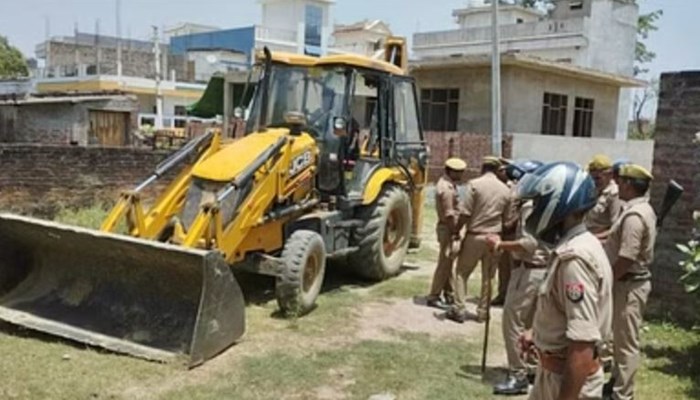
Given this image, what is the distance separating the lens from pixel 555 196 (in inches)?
114

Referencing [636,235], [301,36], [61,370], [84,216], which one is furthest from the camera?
[301,36]

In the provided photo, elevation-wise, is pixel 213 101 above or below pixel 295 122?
above

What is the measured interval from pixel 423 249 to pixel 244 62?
35985mm

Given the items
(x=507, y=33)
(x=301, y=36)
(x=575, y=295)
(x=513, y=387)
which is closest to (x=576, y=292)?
(x=575, y=295)

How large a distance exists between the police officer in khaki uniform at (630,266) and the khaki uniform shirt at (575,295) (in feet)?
6.70

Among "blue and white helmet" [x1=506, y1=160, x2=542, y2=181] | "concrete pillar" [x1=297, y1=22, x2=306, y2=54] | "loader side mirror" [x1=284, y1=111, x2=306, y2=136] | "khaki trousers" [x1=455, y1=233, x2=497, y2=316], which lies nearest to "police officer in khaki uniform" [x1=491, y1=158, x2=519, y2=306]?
"blue and white helmet" [x1=506, y1=160, x2=542, y2=181]

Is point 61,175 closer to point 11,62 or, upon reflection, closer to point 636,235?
point 636,235

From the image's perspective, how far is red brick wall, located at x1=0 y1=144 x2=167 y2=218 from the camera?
35.8 ft

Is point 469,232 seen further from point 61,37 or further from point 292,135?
point 61,37

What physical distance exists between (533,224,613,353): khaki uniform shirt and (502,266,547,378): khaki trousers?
221 cm

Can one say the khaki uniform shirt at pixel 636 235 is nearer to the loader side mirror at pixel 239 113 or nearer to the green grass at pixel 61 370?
the green grass at pixel 61 370

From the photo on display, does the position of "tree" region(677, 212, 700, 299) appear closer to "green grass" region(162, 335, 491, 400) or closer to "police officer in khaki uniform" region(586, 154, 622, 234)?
"police officer in khaki uniform" region(586, 154, 622, 234)

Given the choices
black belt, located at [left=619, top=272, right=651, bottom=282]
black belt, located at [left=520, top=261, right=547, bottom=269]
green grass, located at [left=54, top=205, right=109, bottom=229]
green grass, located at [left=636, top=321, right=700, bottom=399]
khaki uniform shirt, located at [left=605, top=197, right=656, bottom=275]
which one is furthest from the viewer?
green grass, located at [left=54, top=205, right=109, bottom=229]

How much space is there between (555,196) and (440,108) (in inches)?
781
